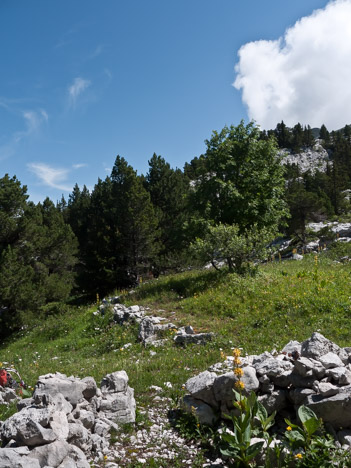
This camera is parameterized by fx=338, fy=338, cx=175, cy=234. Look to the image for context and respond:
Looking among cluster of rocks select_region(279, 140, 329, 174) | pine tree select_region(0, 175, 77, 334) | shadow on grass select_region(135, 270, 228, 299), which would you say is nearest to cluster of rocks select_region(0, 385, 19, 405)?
shadow on grass select_region(135, 270, 228, 299)

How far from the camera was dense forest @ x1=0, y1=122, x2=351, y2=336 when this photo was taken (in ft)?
64.4

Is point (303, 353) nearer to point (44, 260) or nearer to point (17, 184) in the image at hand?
point (17, 184)

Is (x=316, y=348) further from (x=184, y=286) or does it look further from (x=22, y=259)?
(x=22, y=259)

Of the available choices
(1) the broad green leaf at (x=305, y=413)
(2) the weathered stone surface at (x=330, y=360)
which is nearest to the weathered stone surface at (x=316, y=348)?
(2) the weathered stone surface at (x=330, y=360)

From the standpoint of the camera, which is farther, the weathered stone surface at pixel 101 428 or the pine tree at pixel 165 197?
the pine tree at pixel 165 197

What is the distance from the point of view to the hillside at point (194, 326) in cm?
886

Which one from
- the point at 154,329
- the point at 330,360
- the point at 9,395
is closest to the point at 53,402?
the point at 9,395

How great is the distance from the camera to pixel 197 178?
22.3 metres

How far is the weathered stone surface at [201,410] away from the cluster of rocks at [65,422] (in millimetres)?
1051

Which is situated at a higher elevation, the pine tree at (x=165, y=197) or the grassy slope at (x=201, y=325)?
the pine tree at (x=165, y=197)

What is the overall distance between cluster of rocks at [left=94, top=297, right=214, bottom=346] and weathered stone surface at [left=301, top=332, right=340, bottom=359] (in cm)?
441

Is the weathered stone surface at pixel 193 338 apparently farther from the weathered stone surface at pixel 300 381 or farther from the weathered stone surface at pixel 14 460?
the weathered stone surface at pixel 14 460

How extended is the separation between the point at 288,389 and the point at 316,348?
119 cm

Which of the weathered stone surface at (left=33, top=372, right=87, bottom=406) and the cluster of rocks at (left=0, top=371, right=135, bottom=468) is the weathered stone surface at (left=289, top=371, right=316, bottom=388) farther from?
the weathered stone surface at (left=33, top=372, right=87, bottom=406)
